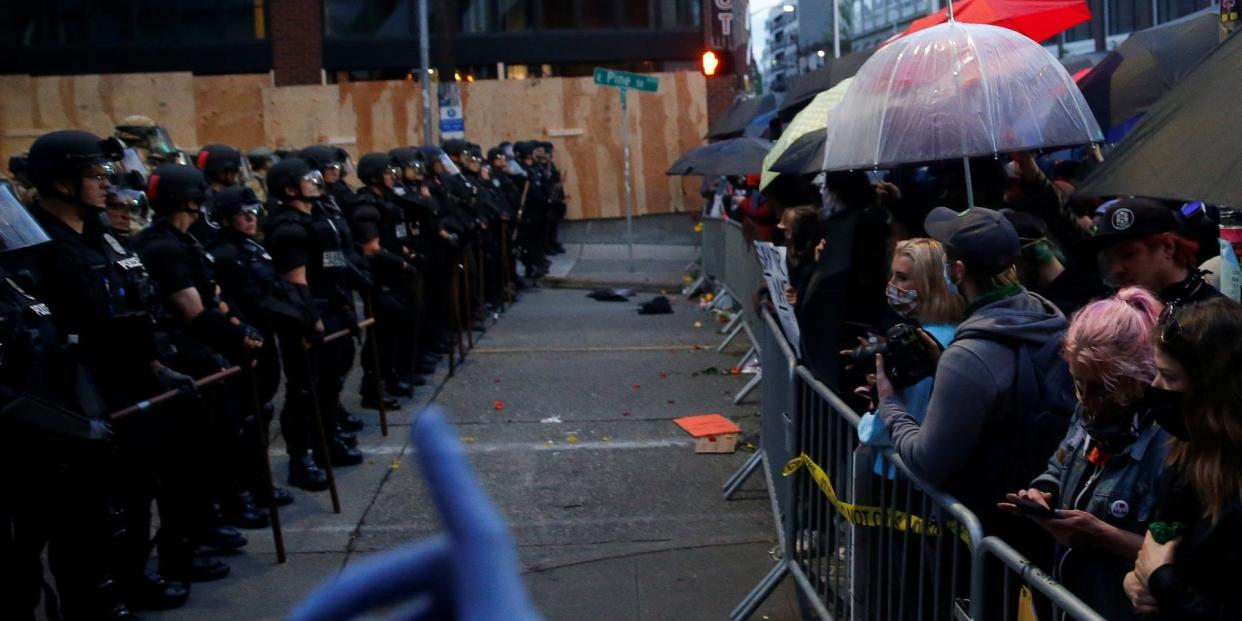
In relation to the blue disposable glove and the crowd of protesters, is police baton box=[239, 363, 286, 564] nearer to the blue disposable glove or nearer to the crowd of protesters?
the crowd of protesters

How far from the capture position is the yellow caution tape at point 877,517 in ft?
14.2

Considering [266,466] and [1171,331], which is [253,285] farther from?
[1171,331]

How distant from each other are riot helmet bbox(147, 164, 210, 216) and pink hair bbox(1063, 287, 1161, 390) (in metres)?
4.89

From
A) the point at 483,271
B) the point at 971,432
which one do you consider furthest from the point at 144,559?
the point at 483,271

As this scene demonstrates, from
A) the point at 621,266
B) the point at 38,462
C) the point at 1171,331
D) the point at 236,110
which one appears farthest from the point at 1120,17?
the point at 1171,331

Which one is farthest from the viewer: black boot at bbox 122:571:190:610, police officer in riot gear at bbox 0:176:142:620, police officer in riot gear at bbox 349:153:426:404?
police officer in riot gear at bbox 349:153:426:404

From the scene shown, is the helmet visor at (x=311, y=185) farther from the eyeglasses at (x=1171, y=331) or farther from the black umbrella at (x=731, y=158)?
the eyeglasses at (x=1171, y=331)

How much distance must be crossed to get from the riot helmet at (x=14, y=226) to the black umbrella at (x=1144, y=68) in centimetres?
581

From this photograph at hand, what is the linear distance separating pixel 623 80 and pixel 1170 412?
61.5 feet

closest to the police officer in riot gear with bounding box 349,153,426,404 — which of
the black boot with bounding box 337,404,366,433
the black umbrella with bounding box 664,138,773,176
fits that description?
the black boot with bounding box 337,404,366,433

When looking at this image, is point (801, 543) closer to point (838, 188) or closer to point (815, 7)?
point (838, 188)

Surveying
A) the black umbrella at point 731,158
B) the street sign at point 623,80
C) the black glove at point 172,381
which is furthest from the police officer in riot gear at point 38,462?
the street sign at point 623,80

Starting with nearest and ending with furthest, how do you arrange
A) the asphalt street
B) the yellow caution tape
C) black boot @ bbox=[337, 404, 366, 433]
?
the yellow caution tape < the asphalt street < black boot @ bbox=[337, 404, 366, 433]

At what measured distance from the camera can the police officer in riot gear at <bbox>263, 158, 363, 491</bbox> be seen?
8750mm
